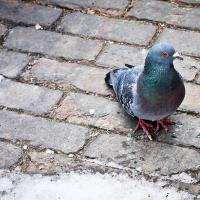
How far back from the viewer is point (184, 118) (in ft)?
15.8

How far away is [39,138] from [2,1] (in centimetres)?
221

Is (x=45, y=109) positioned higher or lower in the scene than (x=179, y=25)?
lower

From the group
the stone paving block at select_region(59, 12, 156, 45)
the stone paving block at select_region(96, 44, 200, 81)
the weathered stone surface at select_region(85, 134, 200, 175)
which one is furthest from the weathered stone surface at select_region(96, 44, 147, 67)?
the weathered stone surface at select_region(85, 134, 200, 175)

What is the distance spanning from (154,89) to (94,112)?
0.76 m

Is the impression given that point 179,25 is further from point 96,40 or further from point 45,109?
point 45,109

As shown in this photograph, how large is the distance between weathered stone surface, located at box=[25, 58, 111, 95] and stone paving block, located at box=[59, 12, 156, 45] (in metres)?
0.52

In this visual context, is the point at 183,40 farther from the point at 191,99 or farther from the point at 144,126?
the point at 144,126


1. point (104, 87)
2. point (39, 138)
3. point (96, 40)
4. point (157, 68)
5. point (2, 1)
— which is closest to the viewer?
point (157, 68)

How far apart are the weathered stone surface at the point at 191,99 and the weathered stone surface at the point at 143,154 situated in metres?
0.48

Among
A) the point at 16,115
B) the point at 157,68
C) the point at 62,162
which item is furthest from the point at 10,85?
the point at 157,68

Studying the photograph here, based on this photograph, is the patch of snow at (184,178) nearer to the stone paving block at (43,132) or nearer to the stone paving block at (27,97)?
the stone paving block at (43,132)

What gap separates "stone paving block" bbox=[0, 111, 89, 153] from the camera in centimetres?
465

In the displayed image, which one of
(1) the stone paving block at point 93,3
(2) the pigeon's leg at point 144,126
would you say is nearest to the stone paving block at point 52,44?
(1) the stone paving block at point 93,3

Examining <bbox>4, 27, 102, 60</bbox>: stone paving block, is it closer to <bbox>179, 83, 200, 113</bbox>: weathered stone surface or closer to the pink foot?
<bbox>179, 83, 200, 113</bbox>: weathered stone surface
